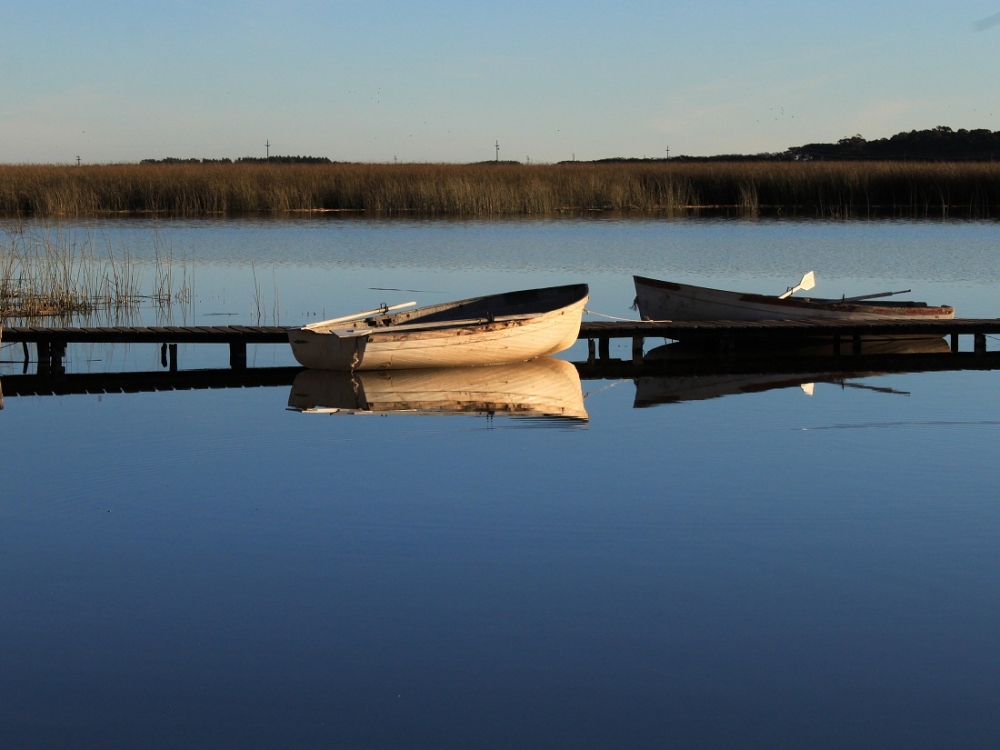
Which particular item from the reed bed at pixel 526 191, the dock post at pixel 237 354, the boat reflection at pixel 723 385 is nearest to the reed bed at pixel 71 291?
the dock post at pixel 237 354

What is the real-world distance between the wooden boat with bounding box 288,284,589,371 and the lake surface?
73cm

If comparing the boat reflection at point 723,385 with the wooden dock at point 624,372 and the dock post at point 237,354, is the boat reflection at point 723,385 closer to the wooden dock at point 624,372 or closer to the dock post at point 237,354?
the wooden dock at point 624,372

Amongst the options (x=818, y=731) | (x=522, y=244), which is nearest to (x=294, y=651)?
(x=818, y=731)

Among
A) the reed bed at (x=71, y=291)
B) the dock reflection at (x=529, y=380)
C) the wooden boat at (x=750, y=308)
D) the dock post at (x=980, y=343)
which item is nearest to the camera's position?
the dock reflection at (x=529, y=380)

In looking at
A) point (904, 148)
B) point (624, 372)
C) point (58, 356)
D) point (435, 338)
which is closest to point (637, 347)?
point (624, 372)

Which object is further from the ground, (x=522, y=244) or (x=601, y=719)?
(x=522, y=244)

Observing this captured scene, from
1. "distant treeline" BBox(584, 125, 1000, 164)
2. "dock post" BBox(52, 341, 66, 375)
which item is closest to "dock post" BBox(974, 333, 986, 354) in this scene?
"dock post" BBox(52, 341, 66, 375)

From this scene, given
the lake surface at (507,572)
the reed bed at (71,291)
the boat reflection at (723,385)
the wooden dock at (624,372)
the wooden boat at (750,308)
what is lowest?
the lake surface at (507,572)

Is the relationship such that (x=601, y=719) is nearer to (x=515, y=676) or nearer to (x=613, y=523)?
(x=515, y=676)

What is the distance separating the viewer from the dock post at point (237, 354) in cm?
1203

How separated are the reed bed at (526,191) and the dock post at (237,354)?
20.7m

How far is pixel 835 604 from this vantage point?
17.4 feet

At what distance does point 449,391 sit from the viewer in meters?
10.5

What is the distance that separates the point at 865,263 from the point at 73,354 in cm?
1420
